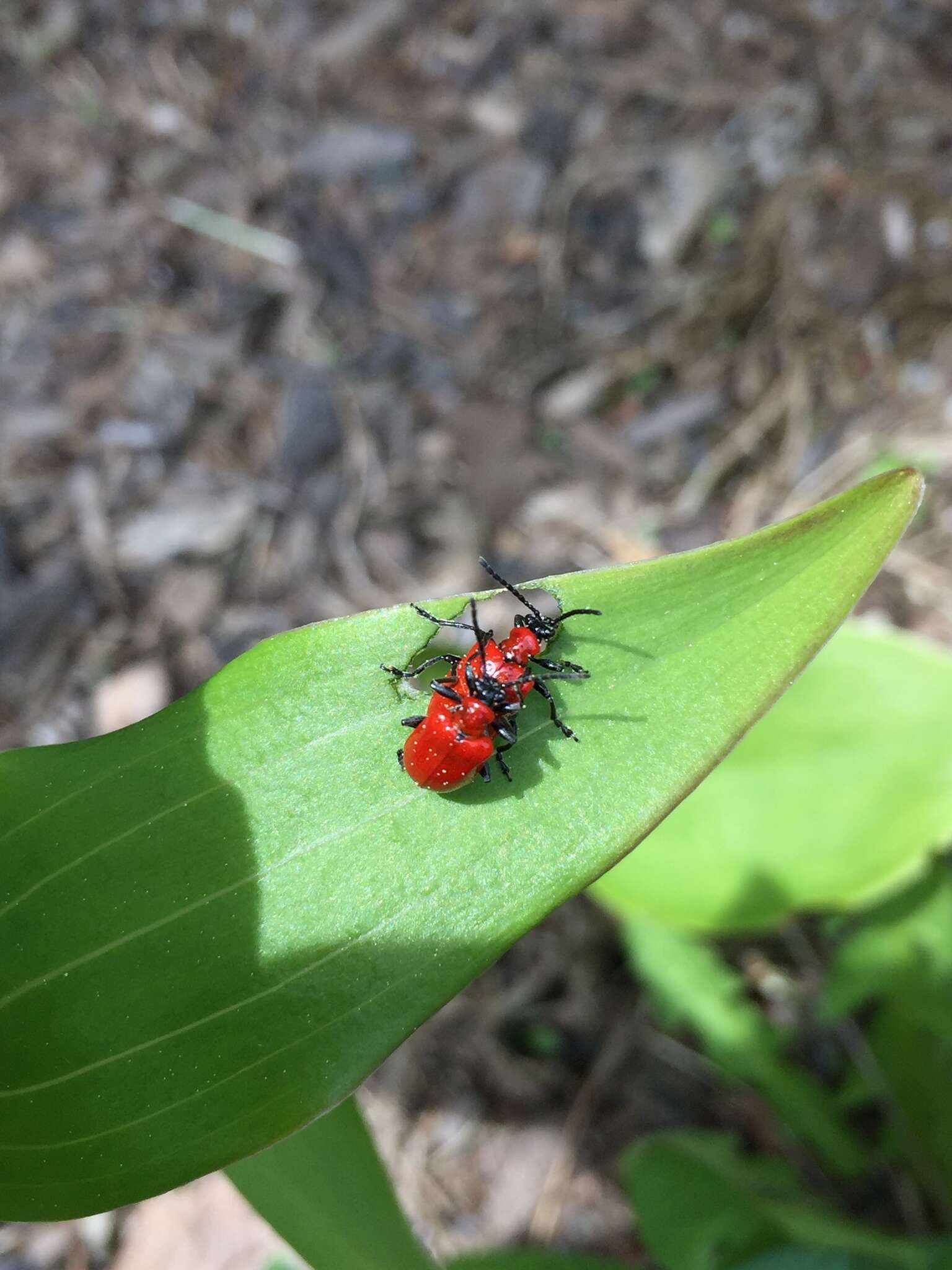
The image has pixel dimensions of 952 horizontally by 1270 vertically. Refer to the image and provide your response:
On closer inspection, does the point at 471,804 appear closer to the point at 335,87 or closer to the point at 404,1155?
the point at 404,1155

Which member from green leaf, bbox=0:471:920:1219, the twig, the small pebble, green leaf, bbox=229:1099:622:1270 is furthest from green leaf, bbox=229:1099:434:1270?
the twig

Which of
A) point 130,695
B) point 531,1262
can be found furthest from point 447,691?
point 130,695

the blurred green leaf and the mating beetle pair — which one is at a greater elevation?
the mating beetle pair

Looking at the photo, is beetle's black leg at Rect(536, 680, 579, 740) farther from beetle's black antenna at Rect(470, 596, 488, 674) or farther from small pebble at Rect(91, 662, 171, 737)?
small pebble at Rect(91, 662, 171, 737)

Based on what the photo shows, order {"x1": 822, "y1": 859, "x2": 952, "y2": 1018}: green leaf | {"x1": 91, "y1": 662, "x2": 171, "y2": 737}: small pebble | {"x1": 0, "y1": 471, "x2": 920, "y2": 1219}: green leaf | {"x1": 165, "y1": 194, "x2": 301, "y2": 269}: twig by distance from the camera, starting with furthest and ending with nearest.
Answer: {"x1": 165, "y1": 194, "x2": 301, "y2": 269}: twig
{"x1": 91, "y1": 662, "x2": 171, "y2": 737}: small pebble
{"x1": 822, "y1": 859, "x2": 952, "y2": 1018}: green leaf
{"x1": 0, "y1": 471, "x2": 920, "y2": 1219}: green leaf

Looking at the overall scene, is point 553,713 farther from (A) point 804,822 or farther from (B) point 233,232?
(B) point 233,232

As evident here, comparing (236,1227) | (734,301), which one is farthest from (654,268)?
(236,1227)
